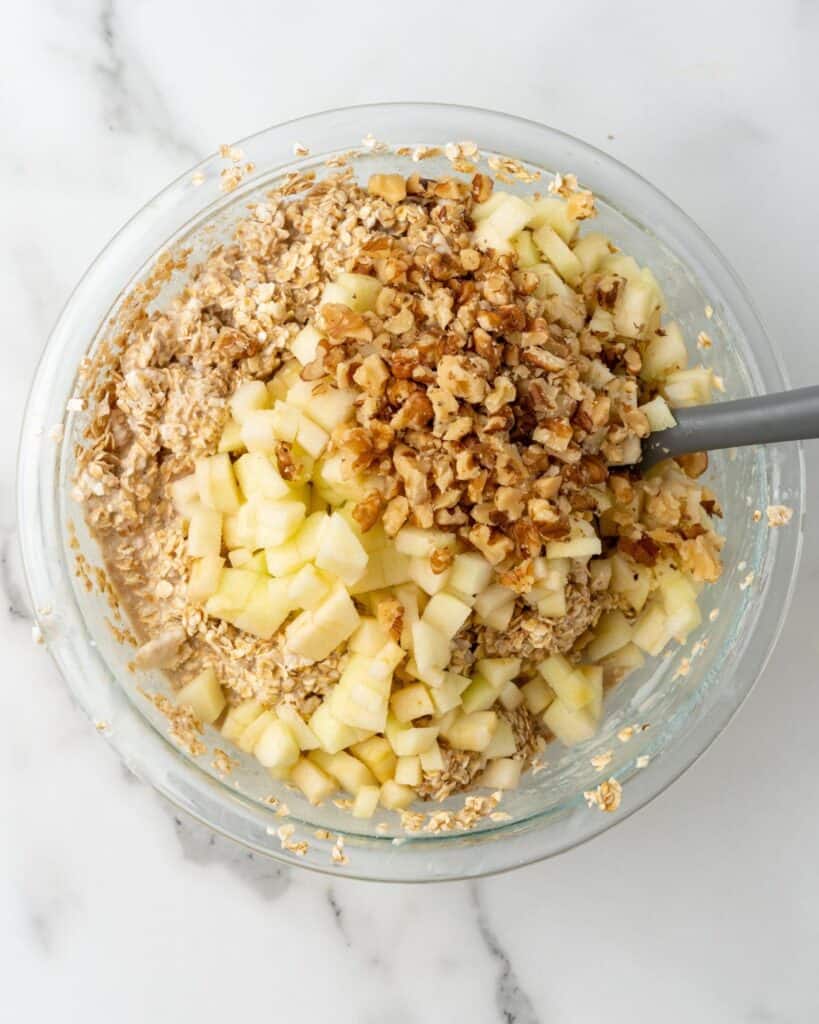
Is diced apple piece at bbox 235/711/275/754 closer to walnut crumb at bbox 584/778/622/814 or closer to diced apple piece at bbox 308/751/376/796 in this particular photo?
diced apple piece at bbox 308/751/376/796

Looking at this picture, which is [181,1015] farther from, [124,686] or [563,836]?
[563,836]

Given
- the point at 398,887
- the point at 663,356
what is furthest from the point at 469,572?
the point at 398,887

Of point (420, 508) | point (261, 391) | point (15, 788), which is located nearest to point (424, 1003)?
point (15, 788)

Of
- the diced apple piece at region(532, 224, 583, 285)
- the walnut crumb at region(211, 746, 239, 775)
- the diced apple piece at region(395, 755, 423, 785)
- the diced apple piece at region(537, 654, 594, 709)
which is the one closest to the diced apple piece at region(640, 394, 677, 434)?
the diced apple piece at region(532, 224, 583, 285)

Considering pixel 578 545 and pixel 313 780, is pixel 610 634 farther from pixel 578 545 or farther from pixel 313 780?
pixel 313 780

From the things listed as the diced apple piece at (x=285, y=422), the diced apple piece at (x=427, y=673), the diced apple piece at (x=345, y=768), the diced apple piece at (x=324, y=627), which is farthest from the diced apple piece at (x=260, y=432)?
the diced apple piece at (x=345, y=768)

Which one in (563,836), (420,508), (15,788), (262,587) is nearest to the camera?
(420,508)
